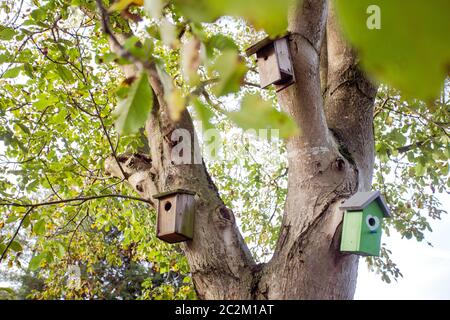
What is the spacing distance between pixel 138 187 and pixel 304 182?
1.10m

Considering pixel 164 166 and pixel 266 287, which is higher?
pixel 164 166

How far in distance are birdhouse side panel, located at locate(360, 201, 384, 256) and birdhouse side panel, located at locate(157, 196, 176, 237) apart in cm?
95

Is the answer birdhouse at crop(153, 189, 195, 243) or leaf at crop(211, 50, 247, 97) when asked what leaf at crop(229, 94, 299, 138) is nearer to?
leaf at crop(211, 50, 247, 97)

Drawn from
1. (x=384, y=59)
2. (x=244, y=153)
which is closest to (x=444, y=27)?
(x=384, y=59)

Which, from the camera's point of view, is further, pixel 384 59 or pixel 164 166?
pixel 164 166

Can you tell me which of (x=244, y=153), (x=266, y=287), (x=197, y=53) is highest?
(x=244, y=153)

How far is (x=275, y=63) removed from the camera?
7.45 feet

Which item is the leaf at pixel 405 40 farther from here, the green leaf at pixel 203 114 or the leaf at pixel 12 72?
the leaf at pixel 12 72

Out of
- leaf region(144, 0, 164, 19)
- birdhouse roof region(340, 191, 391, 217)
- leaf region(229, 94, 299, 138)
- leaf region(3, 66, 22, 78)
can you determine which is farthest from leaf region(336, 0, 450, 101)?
leaf region(3, 66, 22, 78)

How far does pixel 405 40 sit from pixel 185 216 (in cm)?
206

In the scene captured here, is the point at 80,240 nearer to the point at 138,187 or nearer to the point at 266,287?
the point at 138,187

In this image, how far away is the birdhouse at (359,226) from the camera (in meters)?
1.97
